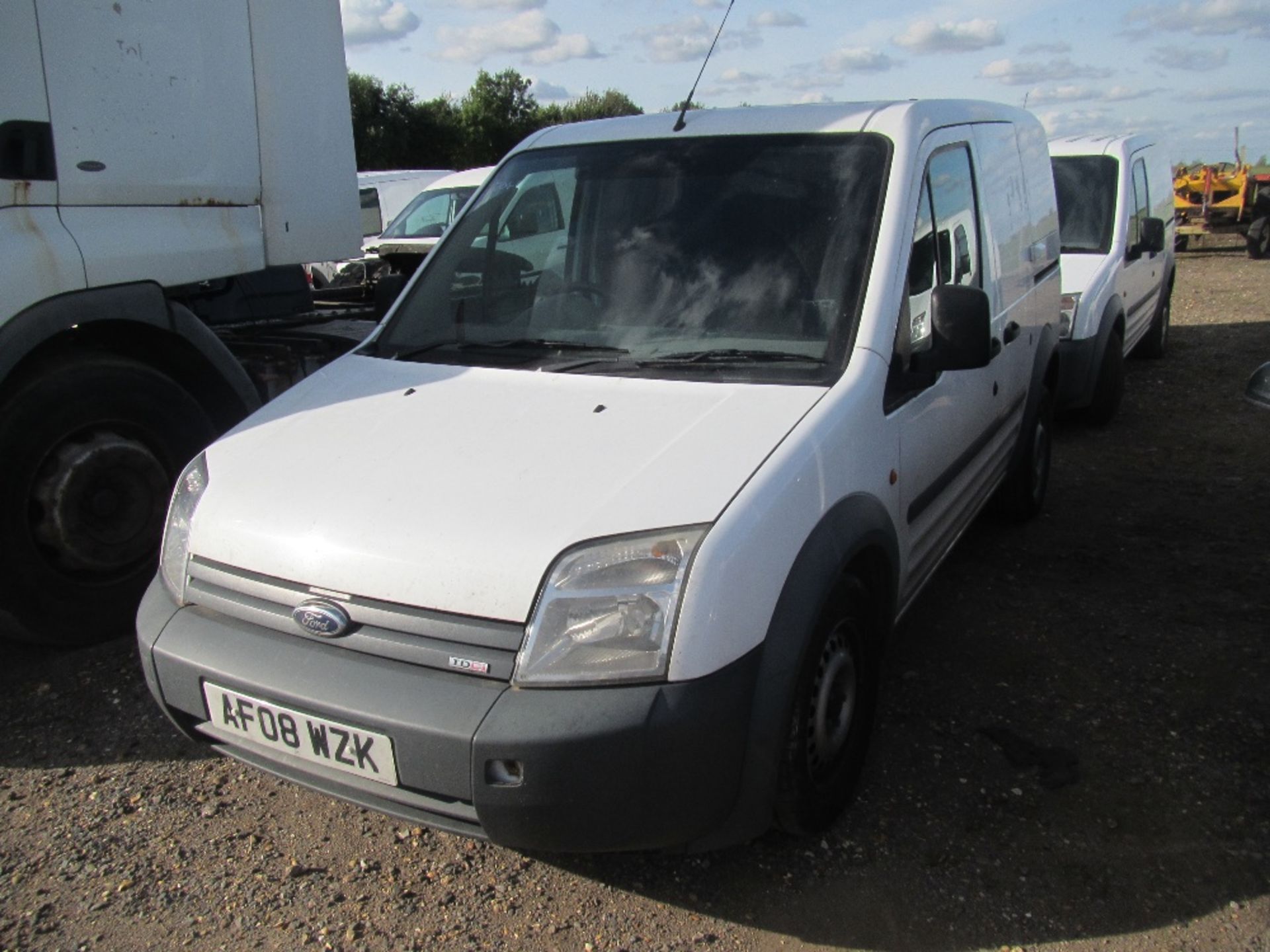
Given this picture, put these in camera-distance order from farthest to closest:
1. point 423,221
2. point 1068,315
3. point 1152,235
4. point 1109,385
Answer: point 423,221
point 1152,235
point 1109,385
point 1068,315

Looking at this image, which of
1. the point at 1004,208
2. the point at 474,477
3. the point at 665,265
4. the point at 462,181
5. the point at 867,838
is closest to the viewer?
the point at 474,477

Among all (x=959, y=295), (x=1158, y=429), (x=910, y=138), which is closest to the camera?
(x=959, y=295)

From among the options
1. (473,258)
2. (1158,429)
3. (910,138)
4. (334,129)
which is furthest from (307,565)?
(1158,429)

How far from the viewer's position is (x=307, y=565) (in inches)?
93.3

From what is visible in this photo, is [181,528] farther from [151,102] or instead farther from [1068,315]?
[1068,315]

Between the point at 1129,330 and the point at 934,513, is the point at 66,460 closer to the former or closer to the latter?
the point at 934,513

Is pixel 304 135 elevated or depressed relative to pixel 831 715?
elevated

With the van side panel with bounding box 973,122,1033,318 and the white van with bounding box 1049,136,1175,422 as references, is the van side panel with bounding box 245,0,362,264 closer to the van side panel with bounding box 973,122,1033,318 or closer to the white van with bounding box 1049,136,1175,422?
the van side panel with bounding box 973,122,1033,318

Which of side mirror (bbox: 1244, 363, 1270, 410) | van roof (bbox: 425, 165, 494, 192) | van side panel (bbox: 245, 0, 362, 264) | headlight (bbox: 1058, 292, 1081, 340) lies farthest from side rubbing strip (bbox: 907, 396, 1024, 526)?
van roof (bbox: 425, 165, 494, 192)

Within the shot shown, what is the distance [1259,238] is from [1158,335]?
1147 centimetres

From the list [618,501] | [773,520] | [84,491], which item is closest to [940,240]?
[773,520]

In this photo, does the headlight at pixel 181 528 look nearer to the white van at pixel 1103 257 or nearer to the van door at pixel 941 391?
the van door at pixel 941 391

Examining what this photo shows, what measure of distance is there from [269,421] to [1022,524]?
377cm

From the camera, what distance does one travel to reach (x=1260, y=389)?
2.77m
